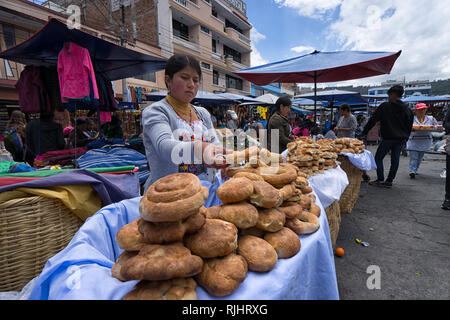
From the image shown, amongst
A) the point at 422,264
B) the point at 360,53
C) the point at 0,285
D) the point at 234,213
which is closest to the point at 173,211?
the point at 234,213

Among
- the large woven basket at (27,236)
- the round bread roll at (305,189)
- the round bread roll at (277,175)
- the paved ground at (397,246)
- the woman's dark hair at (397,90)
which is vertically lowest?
the paved ground at (397,246)

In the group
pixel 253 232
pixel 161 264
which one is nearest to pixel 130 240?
pixel 161 264

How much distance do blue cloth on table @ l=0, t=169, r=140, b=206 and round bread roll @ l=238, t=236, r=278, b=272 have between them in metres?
1.15

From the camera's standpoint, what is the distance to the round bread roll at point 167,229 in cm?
85

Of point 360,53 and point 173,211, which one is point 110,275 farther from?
point 360,53

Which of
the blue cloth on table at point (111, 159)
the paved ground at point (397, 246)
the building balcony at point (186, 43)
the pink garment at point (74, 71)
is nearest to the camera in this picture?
the paved ground at point (397, 246)

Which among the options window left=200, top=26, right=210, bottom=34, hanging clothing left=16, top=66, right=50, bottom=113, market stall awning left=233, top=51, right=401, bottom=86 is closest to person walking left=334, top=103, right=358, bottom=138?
market stall awning left=233, top=51, right=401, bottom=86

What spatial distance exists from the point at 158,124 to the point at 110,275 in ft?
3.42

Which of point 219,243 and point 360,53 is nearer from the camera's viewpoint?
point 219,243

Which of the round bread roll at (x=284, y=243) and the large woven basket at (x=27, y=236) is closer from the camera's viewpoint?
the round bread roll at (x=284, y=243)

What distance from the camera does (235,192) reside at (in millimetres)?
1104

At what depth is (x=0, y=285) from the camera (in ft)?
4.21

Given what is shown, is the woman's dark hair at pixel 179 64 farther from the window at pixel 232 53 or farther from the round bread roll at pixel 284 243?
the window at pixel 232 53

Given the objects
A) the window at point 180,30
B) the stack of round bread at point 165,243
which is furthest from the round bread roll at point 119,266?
the window at point 180,30
